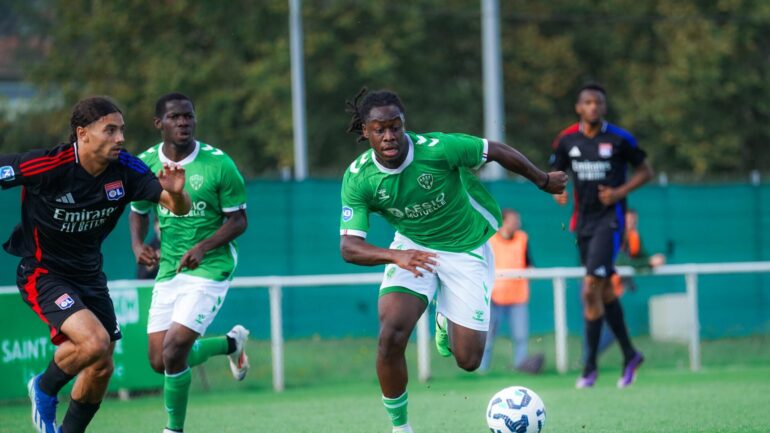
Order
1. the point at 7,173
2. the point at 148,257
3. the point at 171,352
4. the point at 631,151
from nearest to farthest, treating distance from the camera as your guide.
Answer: the point at 7,173
the point at 171,352
the point at 148,257
the point at 631,151

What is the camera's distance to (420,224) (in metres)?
8.75

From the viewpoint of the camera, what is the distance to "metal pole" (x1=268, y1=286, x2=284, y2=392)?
1398 centimetres

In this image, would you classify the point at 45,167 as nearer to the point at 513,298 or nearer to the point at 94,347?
the point at 94,347

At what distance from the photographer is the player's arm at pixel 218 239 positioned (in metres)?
9.20

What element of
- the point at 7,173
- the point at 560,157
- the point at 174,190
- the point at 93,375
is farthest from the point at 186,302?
the point at 560,157

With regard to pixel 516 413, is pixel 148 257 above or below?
above

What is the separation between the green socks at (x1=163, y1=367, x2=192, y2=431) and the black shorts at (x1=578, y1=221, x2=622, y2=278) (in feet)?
14.9

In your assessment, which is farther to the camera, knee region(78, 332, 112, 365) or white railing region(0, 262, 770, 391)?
white railing region(0, 262, 770, 391)

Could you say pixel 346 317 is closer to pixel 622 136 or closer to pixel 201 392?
pixel 201 392

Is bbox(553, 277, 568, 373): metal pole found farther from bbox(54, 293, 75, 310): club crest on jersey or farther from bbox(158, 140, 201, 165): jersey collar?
bbox(54, 293, 75, 310): club crest on jersey

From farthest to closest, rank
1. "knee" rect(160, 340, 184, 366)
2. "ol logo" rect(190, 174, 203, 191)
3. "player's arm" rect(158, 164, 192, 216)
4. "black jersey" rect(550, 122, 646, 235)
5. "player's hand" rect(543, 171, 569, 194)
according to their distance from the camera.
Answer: "black jersey" rect(550, 122, 646, 235)
"ol logo" rect(190, 174, 203, 191)
"knee" rect(160, 340, 184, 366)
"player's hand" rect(543, 171, 569, 194)
"player's arm" rect(158, 164, 192, 216)

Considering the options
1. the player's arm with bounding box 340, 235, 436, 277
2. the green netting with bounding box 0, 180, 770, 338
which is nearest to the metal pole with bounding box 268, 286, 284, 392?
the green netting with bounding box 0, 180, 770, 338

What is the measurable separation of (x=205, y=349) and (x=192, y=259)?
111cm

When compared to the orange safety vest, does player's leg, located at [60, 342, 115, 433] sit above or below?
below
